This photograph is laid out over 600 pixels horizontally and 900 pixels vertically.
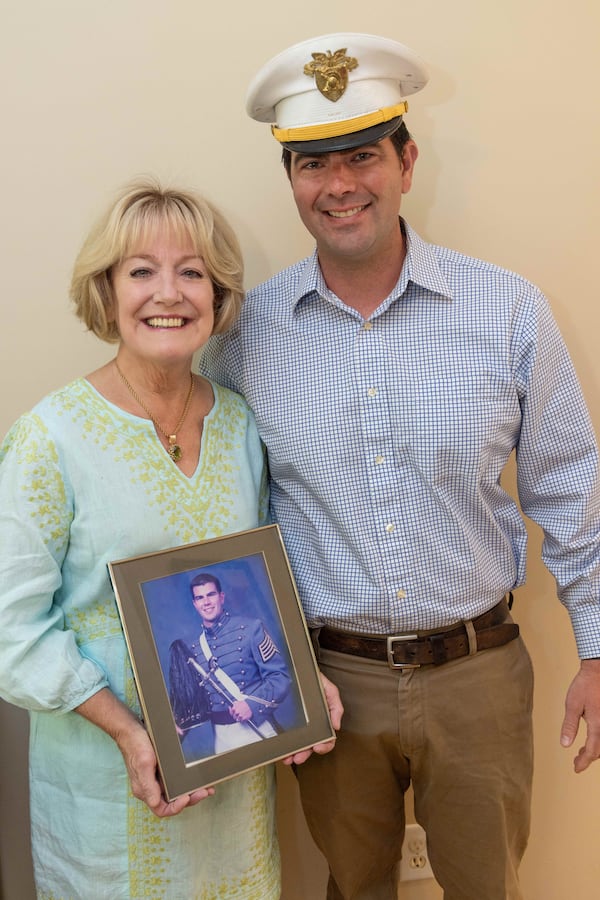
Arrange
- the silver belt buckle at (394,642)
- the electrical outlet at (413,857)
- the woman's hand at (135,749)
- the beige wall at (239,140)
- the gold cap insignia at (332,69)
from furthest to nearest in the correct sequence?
1. the electrical outlet at (413,857)
2. the beige wall at (239,140)
3. the silver belt buckle at (394,642)
4. the gold cap insignia at (332,69)
5. the woman's hand at (135,749)

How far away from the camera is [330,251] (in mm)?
1453

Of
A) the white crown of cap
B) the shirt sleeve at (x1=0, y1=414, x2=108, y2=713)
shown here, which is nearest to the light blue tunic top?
the shirt sleeve at (x1=0, y1=414, x2=108, y2=713)

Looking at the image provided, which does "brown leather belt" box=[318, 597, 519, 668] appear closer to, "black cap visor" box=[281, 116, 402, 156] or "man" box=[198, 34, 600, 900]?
"man" box=[198, 34, 600, 900]

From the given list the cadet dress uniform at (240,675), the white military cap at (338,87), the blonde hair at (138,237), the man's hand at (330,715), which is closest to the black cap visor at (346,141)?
the white military cap at (338,87)

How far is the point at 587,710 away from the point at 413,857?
2.35ft

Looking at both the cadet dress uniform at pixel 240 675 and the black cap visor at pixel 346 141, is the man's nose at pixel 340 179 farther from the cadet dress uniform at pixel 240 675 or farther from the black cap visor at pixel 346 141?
the cadet dress uniform at pixel 240 675

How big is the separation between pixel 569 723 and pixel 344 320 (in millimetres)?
863

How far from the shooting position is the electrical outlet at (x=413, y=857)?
198 centimetres

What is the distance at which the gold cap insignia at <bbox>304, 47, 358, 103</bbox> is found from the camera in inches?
53.2

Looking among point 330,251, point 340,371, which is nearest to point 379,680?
point 340,371

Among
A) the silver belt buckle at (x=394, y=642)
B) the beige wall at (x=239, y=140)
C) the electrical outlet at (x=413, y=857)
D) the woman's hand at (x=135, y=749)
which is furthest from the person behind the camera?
the electrical outlet at (x=413, y=857)

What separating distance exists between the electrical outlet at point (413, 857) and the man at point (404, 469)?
378 mm

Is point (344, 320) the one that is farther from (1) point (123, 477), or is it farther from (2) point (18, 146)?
(2) point (18, 146)

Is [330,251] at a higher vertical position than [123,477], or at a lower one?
higher
